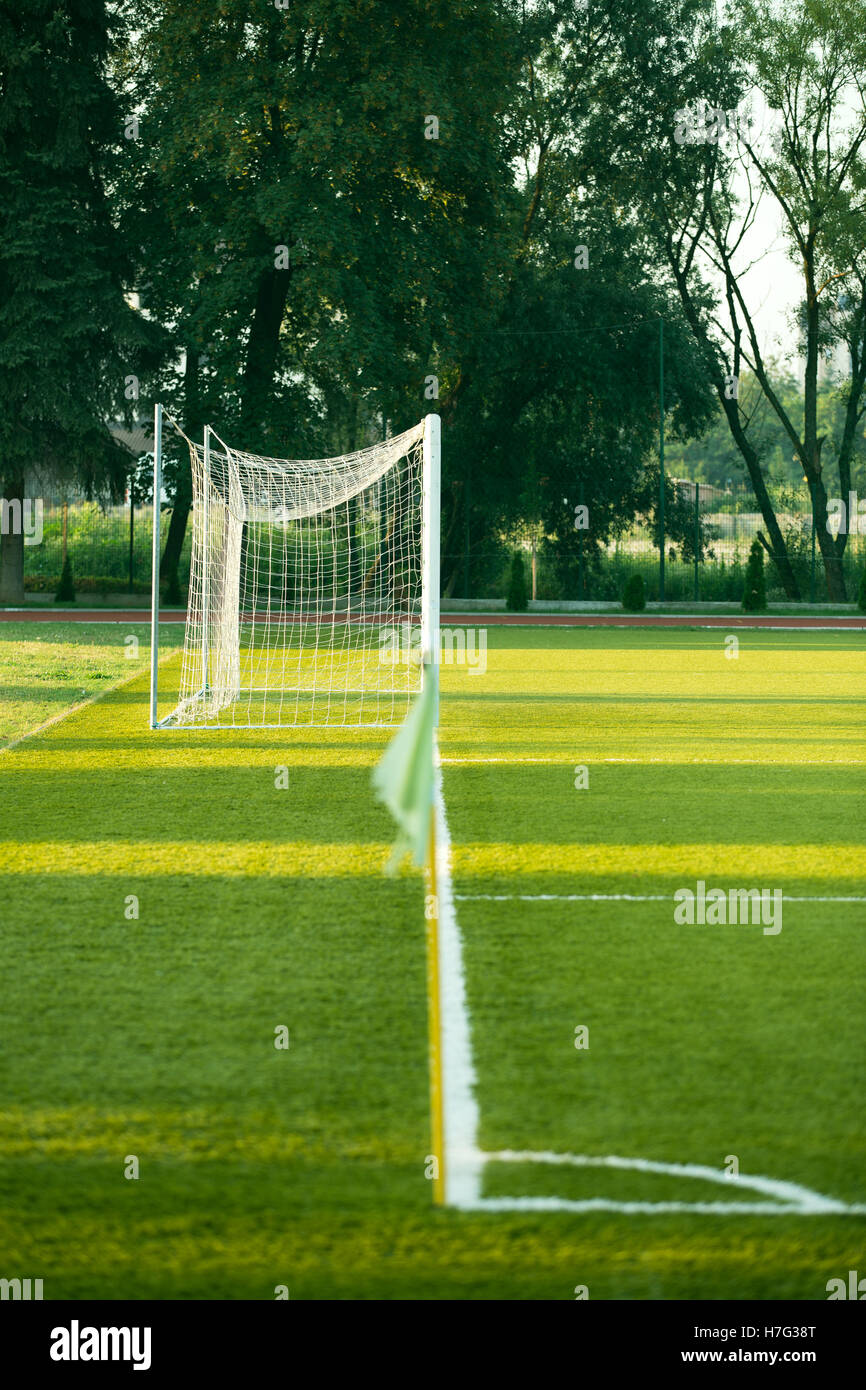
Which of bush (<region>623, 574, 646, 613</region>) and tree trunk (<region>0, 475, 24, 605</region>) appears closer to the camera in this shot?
tree trunk (<region>0, 475, 24, 605</region>)

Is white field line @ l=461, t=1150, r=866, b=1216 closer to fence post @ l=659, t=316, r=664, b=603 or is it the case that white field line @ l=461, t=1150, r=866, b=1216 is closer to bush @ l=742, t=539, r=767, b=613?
bush @ l=742, t=539, r=767, b=613

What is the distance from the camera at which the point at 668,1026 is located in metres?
4.54

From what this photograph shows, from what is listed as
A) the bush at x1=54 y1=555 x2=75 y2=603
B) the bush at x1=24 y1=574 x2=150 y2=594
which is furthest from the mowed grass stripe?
the bush at x1=24 y1=574 x2=150 y2=594

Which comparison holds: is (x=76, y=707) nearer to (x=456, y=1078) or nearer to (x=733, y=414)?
(x=456, y=1078)

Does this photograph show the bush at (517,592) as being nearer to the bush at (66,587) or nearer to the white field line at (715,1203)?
the bush at (66,587)

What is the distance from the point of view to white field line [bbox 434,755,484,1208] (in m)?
3.37

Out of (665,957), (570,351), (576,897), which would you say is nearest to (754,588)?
(570,351)

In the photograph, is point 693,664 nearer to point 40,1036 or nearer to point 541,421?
point 40,1036

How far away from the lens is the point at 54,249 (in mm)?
30609

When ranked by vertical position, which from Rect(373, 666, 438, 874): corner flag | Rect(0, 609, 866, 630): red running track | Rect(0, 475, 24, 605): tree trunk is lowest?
Rect(373, 666, 438, 874): corner flag

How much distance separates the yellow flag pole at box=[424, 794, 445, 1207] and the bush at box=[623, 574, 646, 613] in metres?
28.0

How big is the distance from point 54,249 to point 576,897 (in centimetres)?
2783

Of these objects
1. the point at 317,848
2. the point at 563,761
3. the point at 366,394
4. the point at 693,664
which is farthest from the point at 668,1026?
the point at 366,394

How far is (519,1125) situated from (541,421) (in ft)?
118
